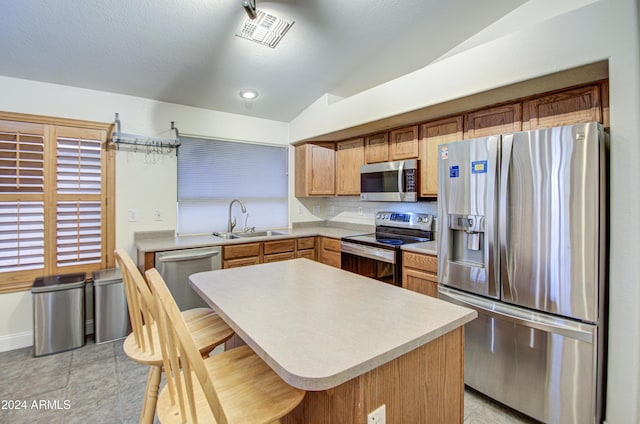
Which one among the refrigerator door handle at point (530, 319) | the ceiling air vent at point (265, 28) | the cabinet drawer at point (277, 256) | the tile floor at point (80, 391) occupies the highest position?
the ceiling air vent at point (265, 28)

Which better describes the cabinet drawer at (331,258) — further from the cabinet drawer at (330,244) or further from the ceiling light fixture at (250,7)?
the ceiling light fixture at (250,7)

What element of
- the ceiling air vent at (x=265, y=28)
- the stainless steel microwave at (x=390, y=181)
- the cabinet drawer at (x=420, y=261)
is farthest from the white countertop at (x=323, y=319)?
the ceiling air vent at (x=265, y=28)

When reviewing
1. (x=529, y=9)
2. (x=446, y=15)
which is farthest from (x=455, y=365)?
(x=529, y=9)

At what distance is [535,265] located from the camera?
5.88ft

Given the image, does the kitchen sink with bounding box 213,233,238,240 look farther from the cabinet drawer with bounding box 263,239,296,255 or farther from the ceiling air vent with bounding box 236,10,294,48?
the ceiling air vent with bounding box 236,10,294,48

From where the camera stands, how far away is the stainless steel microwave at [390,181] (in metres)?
3.05

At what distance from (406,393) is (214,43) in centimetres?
284

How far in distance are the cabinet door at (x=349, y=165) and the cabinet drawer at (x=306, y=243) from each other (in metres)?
0.72

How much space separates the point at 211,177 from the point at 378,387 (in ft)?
11.2

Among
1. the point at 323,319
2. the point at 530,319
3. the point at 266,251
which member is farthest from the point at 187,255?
the point at 530,319

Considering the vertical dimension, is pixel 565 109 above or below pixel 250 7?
below

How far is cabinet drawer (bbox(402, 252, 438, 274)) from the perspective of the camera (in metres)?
2.48

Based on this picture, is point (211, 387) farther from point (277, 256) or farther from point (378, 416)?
point (277, 256)

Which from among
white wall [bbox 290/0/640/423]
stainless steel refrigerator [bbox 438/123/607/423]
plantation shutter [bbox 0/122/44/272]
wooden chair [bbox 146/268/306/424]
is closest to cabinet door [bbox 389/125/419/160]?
stainless steel refrigerator [bbox 438/123/607/423]
